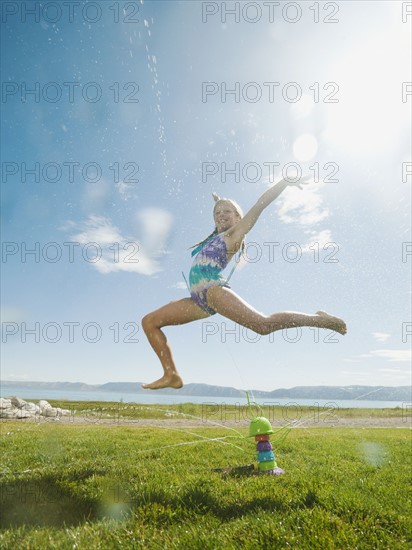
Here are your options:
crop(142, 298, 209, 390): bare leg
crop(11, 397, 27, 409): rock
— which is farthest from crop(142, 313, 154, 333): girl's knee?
crop(11, 397, 27, 409): rock

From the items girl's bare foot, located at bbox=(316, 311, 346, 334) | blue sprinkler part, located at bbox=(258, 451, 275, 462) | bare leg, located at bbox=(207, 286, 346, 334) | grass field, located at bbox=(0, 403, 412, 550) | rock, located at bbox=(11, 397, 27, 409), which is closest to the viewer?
grass field, located at bbox=(0, 403, 412, 550)

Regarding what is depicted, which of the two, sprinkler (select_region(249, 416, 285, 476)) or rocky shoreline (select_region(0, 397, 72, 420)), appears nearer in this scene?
sprinkler (select_region(249, 416, 285, 476))

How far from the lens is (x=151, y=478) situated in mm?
4500

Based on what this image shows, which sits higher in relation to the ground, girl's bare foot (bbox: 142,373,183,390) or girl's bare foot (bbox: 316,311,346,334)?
girl's bare foot (bbox: 316,311,346,334)

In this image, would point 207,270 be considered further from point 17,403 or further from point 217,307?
point 17,403

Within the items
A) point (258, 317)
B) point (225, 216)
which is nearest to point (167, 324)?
point (258, 317)

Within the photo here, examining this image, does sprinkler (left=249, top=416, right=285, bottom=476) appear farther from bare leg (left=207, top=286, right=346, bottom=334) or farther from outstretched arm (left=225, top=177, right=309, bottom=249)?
outstretched arm (left=225, top=177, right=309, bottom=249)

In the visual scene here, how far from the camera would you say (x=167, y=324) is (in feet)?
15.9

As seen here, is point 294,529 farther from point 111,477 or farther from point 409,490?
point 111,477

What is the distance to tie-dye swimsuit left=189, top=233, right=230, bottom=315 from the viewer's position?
466cm

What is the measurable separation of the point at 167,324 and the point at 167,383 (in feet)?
2.22

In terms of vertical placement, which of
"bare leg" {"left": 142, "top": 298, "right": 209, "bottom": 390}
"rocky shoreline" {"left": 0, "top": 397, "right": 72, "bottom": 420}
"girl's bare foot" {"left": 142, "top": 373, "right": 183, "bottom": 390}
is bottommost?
"rocky shoreline" {"left": 0, "top": 397, "right": 72, "bottom": 420}

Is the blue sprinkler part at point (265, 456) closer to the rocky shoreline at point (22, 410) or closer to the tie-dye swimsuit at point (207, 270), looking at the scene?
the tie-dye swimsuit at point (207, 270)

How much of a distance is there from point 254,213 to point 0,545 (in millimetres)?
3626
